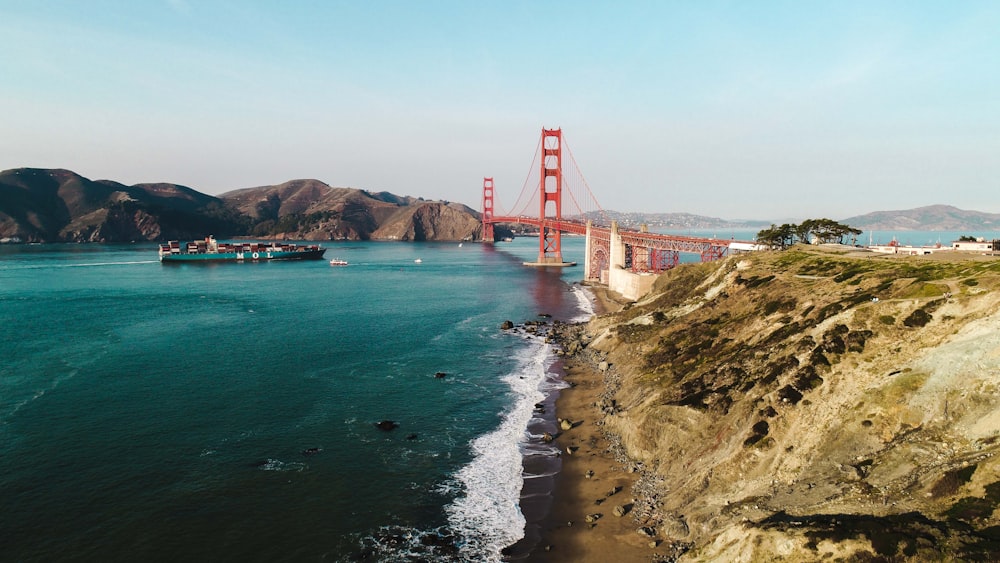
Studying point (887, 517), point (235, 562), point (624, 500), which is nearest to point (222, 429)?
point (235, 562)

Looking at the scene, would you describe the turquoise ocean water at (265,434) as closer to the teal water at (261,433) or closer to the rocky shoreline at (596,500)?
the teal water at (261,433)

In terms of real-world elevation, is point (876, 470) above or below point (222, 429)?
above

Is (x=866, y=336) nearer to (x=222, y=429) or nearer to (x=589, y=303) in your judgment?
(x=222, y=429)

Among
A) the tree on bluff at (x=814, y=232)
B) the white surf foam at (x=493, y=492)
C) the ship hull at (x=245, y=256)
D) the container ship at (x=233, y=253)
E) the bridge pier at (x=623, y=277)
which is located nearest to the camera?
the white surf foam at (x=493, y=492)

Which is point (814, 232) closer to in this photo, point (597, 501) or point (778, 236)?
point (778, 236)

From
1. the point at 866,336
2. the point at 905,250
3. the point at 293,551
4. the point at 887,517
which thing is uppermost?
the point at 905,250

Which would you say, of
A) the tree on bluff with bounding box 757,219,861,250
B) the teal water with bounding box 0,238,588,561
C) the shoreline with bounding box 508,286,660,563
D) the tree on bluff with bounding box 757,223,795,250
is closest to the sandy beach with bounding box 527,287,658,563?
the shoreline with bounding box 508,286,660,563

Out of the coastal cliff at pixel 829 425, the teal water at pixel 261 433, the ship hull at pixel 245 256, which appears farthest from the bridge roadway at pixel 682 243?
the ship hull at pixel 245 256
